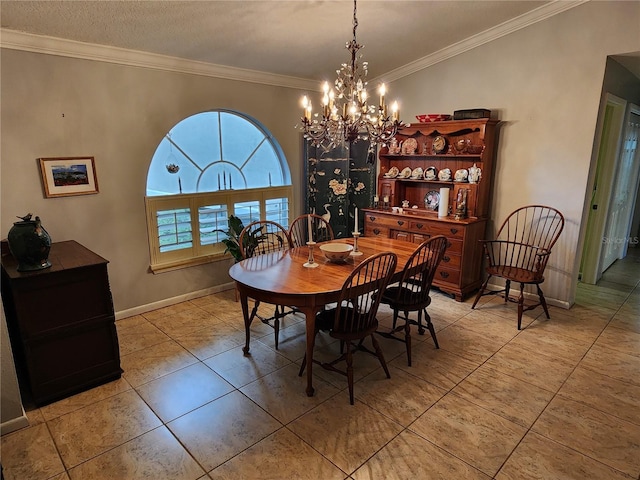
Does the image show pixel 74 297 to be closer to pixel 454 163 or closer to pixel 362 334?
pixel 362 334

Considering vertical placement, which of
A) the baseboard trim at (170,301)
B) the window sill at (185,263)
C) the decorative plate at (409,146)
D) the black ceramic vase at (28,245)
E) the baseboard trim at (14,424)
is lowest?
the baseboard trim at (14,424)

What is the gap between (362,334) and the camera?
2.46m

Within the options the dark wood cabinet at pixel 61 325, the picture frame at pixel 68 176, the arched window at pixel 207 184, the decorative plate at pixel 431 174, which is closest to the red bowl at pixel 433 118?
the decorative plate at pixel 431 174

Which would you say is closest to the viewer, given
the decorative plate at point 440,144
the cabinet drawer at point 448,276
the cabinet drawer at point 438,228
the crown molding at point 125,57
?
the crown molding at point 125,57

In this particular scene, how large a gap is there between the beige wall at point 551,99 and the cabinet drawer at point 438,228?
65 cm

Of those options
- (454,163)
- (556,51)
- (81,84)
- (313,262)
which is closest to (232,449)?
(313,262)

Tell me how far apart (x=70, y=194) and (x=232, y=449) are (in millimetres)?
2479

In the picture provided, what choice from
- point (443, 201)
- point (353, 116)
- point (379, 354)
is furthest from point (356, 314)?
point (443, 201)

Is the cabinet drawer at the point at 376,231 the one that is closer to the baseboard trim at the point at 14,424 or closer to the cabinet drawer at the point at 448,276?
the cabinet drawer at the point at 448,276

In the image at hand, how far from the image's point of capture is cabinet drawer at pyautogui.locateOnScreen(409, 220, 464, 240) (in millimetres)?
3934

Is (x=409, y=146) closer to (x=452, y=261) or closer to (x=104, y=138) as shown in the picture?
(x=452, y=261)

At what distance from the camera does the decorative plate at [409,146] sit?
456 centimetres

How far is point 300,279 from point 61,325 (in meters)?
1.55

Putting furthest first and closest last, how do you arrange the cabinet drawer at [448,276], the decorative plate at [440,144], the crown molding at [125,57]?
the decorative plate at [440,144] < the cabinet drawer at [448,276] < the crown molding at [125,57]
